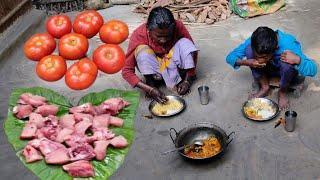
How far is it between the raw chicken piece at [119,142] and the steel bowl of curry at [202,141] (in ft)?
1.32

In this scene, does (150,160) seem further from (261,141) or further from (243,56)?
(243,56)

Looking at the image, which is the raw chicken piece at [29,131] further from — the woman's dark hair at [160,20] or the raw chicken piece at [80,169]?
the woman's dark hair at [160,20]

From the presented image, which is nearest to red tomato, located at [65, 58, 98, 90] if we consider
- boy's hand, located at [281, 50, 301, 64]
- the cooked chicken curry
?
the cooked chicken curry

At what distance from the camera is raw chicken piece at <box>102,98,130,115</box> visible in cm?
391

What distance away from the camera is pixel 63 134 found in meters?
3.54

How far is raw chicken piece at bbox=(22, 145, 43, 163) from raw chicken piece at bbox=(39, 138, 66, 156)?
A: 46 millimetres

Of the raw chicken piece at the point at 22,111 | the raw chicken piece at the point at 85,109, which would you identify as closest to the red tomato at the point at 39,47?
the raw chicken piece at the point at 22,111

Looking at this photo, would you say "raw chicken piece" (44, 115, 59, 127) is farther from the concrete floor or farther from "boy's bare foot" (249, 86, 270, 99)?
"boy's bare foot" (249, 86, 270, 99)

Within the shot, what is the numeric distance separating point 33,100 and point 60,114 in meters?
0.32

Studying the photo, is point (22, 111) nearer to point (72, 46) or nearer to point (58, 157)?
point (58, 157)

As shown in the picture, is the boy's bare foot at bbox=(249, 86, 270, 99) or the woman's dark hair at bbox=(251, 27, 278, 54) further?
the boy's bare foot at bbox=(249, 86, 270, 99)

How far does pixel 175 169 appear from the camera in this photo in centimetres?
322

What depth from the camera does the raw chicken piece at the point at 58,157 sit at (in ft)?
10.7

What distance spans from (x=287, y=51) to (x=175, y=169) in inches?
56.7
